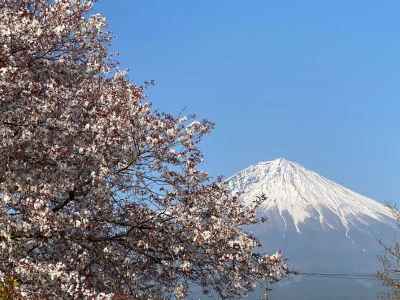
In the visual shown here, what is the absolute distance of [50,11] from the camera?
50.4 ft

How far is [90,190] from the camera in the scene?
14.0 metres

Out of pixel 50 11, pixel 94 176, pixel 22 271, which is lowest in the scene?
pixel 22 271

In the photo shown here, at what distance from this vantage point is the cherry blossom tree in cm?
1294

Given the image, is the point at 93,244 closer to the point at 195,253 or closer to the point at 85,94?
the point at 195,253

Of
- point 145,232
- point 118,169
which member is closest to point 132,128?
point 118,169

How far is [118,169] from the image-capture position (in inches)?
574

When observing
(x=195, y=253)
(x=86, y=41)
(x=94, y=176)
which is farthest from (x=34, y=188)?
(x=86, y=41)

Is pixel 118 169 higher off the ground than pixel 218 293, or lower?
higher

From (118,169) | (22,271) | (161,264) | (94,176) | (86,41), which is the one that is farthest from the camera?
(86,41)

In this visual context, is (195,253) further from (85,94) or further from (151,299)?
(85,94)

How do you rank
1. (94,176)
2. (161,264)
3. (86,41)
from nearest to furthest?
1. (94,176)
2. (161,264)
3. (86,41)

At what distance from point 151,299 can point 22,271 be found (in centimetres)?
467

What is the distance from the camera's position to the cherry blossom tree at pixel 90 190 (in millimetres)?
12938

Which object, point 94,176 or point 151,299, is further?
point 151,299
